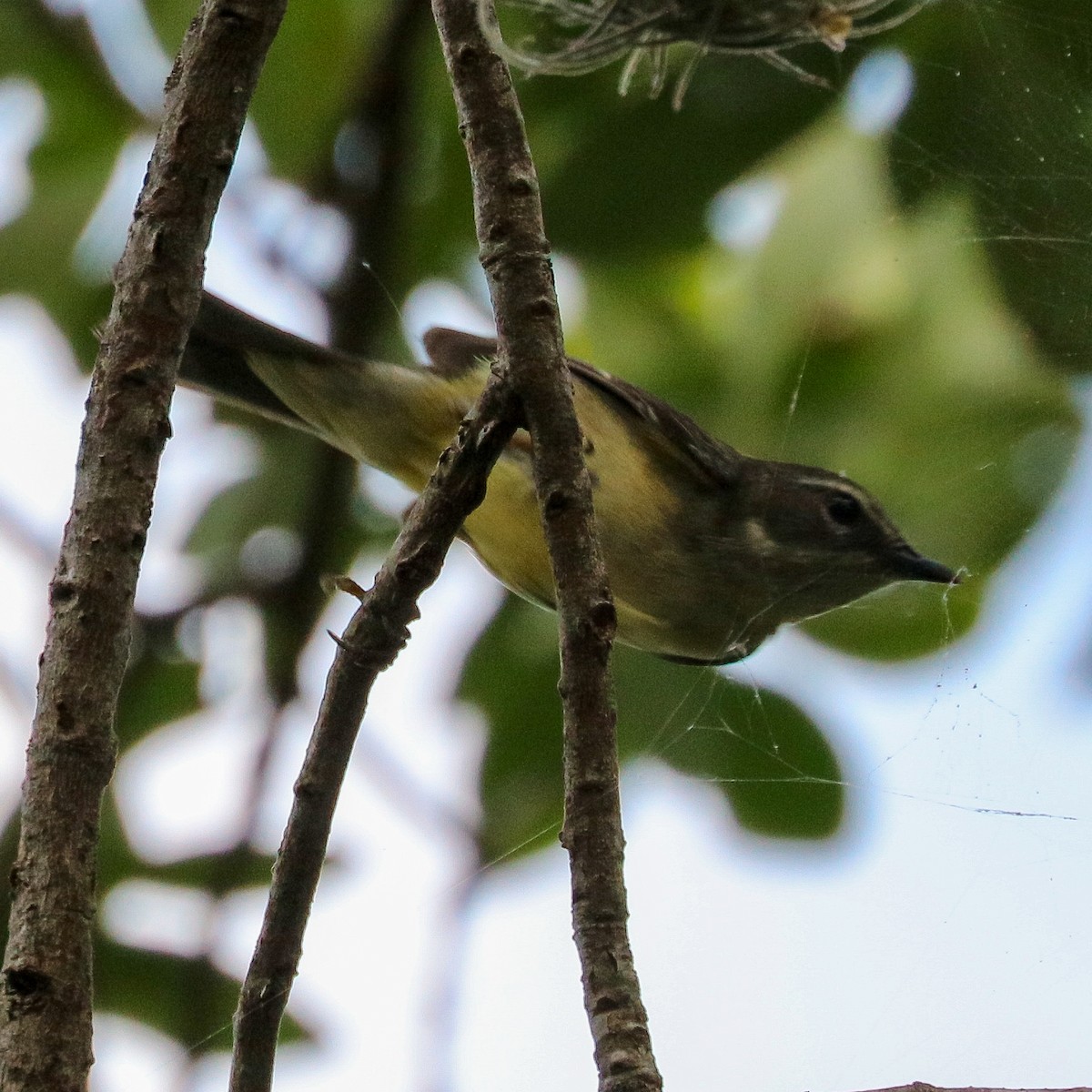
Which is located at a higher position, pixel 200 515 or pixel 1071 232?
pixel 200 515

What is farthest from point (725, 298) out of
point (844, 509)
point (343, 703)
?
point (343, 703)

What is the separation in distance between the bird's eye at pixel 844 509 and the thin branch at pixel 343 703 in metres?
1.21

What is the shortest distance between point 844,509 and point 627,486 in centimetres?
51

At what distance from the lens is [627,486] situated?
11.2ft

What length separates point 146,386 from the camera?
6.56ft

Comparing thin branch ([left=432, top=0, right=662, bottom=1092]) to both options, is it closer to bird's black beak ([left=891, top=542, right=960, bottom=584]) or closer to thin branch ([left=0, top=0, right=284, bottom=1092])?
thin branch ([left=0, top=0, right=284, bottom=1092])

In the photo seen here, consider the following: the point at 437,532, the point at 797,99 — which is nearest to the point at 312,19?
the point at 797,99

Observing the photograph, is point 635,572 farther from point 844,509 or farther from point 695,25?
point 695,25

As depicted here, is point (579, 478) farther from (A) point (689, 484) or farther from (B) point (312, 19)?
(B) point (312, 19)

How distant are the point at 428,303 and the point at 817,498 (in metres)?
1.06

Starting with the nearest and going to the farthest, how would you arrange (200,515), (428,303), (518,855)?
(518,855), (428,303), (200,515)

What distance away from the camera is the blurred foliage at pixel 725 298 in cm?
230

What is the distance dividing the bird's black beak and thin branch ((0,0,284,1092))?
4.37ft

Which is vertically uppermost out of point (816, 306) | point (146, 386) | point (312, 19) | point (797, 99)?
point (312, 19)
